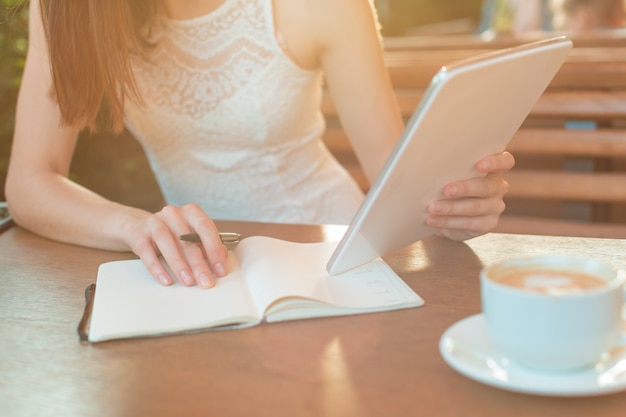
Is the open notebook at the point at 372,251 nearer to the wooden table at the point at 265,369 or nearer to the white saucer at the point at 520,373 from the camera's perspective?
the wooden table at the point at 265,369

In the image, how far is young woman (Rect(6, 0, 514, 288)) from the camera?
1.26 meters

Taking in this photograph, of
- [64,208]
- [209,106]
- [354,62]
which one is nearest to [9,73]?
[209,106]

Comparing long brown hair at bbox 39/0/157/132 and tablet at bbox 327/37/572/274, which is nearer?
tablet at bbox 327/37/572/274

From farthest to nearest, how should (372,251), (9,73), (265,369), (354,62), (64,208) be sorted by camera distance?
(9,73), (354,62), (64,208), (372,251), (265,369)

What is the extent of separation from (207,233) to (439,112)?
33 centimetres

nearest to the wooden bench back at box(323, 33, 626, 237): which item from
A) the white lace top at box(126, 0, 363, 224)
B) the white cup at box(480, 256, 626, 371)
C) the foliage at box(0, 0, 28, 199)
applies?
the white lace top at box(126, 0, 363, 224)

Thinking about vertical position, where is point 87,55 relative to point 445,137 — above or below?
above

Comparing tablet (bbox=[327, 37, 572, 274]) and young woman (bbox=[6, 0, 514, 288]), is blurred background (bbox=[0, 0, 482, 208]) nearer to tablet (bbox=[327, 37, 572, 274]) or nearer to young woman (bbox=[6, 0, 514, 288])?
young woman (bbox=[6, 0, 514, 288])

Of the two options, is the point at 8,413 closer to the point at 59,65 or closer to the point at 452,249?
the point at 452,249

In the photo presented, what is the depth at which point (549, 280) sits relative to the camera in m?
0.66

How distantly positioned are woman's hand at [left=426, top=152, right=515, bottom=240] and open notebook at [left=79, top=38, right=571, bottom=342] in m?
0.01

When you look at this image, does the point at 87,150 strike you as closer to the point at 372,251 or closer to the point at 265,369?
the point at 372,251

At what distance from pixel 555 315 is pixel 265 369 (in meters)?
0.25

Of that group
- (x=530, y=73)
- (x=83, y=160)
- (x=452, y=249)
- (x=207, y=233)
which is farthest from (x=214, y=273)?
(x=83, y=160)
